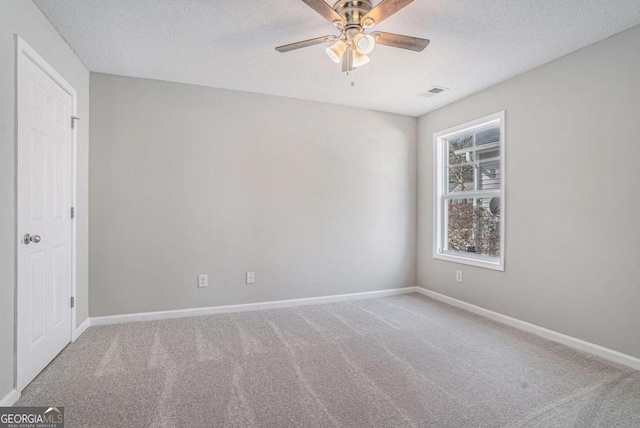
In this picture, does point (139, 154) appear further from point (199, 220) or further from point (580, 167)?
point (580, 167)

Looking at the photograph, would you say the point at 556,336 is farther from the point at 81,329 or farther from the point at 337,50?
the point at 81,329

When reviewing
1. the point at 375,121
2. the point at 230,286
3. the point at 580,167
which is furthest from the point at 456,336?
the point at 375,121

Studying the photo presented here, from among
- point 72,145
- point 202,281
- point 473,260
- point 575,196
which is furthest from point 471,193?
point 72,145

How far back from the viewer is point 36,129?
2211 mm

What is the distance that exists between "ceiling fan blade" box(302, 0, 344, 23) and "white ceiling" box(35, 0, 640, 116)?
325 mm

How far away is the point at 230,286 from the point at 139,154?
5.50 feet

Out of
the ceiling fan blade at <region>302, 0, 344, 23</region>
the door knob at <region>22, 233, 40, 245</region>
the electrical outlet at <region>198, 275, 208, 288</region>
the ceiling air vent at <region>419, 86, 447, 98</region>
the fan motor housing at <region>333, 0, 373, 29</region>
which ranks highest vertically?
the ceiling air vent at <region>419, 86, 447, 98</region>

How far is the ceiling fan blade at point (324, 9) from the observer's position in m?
1.80

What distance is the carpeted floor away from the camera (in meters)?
1.82

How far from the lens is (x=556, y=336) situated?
2.88 meters

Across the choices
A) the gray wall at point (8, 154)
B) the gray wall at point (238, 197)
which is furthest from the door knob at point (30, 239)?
the gray wall at point (238, 197)

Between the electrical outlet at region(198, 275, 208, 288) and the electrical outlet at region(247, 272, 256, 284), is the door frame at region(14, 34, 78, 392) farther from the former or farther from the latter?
the electrical outlet at region(247, 272, 256, 284)

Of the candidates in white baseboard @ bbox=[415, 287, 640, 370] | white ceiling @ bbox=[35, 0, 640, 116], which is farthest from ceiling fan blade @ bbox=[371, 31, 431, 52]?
white baseboard @ bbox=[415, 287, 640, 370]

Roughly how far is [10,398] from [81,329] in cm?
120
